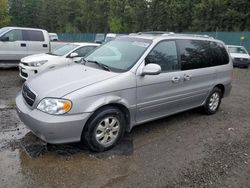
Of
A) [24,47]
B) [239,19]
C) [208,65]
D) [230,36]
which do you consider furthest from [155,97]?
[239,19]

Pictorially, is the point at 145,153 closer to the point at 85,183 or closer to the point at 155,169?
the point at 155,169

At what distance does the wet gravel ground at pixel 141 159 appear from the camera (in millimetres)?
3445

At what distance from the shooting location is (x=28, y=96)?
404cm

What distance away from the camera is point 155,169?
3.76 m

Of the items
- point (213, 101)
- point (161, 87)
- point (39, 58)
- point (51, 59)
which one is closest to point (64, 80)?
point (161, 87)

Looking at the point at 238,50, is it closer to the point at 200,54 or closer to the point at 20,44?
the point at 20,44

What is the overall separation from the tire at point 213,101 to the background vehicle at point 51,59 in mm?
3969

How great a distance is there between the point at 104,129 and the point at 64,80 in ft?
3.11

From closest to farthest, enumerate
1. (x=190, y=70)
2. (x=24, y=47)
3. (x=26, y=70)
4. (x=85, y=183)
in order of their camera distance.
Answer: (x=85, y=183), (x=190, y=70), (x=26, y=70), (x=24, y=47)

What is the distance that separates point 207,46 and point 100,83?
306 centimetres

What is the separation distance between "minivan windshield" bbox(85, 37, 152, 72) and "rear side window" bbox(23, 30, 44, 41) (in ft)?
22.5

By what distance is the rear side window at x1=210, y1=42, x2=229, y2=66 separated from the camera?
5996 mm

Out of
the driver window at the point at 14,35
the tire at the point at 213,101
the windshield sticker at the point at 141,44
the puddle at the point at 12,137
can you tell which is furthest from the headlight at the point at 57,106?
the driver window at the point at 14,35

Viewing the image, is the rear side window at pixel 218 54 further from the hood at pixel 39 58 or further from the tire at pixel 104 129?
the hood at pixel 39 58
